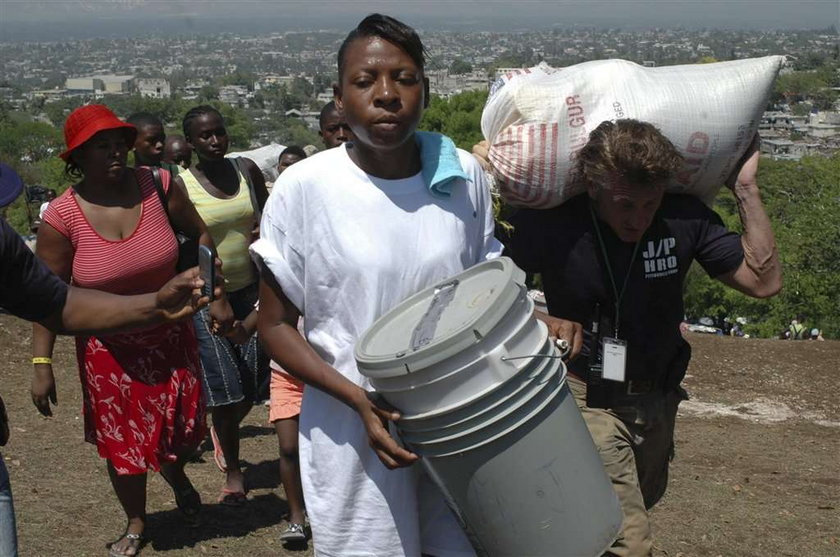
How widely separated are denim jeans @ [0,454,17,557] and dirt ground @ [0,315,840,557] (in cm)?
241

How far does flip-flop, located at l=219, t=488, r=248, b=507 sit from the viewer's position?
18.7 ft

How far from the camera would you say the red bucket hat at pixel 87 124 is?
447 cm

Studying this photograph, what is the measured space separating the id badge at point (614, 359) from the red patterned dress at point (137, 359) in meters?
1.85

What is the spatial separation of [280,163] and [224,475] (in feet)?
7.11

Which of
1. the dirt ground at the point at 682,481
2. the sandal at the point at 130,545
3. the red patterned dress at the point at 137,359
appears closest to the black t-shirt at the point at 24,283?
the red patterned dress at the point at 137,359

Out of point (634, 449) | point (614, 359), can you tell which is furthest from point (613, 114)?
point (634, 449)

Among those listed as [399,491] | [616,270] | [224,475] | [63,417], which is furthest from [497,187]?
[63,417]

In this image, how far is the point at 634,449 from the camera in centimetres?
358

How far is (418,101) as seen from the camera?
8.94ft

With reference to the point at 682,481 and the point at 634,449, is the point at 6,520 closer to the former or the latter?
the point at 634,449

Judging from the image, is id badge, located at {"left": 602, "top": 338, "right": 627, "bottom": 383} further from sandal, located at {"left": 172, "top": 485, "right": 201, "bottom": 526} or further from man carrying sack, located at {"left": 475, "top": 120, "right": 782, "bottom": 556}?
sandal, located at {"left": 172, "top": 485, "right": 201, "bottom": 526}

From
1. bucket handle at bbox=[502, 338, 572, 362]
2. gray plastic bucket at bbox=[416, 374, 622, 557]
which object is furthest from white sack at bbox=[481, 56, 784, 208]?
gray plastic bucket at bbox=[416, 374, 622, 557]

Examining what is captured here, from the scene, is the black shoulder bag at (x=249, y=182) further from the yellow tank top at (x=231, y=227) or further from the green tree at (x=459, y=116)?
the green tree at (x=459, y=116)

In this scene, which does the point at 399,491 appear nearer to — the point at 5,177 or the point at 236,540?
the point at 5,177
